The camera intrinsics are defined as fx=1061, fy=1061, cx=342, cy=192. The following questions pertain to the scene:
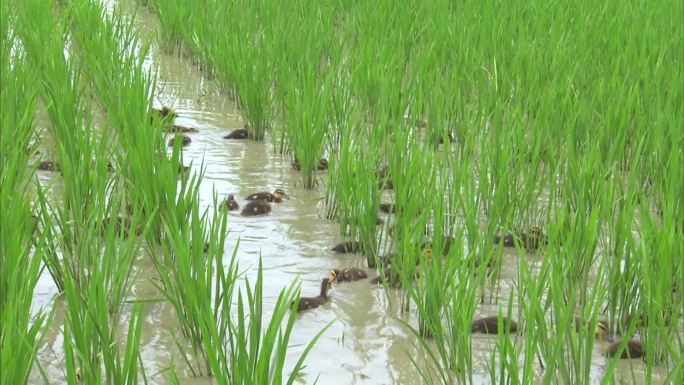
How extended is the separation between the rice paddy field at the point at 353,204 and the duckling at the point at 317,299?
2 centimetres

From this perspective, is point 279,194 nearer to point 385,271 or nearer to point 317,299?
point 385,271

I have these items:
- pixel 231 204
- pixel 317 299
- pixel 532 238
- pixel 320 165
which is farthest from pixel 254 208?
pixel 532 238

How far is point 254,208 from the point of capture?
3.48 m

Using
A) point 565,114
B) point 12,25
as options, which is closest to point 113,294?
point 565,114

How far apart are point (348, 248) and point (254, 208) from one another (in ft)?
1.28

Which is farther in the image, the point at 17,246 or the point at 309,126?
the point at 309,126

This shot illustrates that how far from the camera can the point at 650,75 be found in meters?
4.41

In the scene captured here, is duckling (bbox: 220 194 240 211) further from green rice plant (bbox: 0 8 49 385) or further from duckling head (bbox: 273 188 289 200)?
green rice plant (bbox: 0 8 49 385)

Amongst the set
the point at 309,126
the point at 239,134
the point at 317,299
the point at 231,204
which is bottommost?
the point at 317,299

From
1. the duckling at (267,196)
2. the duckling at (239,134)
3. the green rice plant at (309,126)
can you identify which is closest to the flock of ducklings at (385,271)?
the duckling at (267,196)

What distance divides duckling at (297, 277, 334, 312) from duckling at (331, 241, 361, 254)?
342mm

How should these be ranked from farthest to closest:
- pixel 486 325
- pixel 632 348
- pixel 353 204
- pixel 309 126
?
pixel 309 126 < pixel 353 204 < pixel 486 325 < pixel 632 348

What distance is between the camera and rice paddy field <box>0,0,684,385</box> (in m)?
2.28

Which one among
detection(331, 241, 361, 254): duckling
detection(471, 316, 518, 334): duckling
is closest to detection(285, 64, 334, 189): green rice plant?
detection(331, 241, 361, 254): duckling
